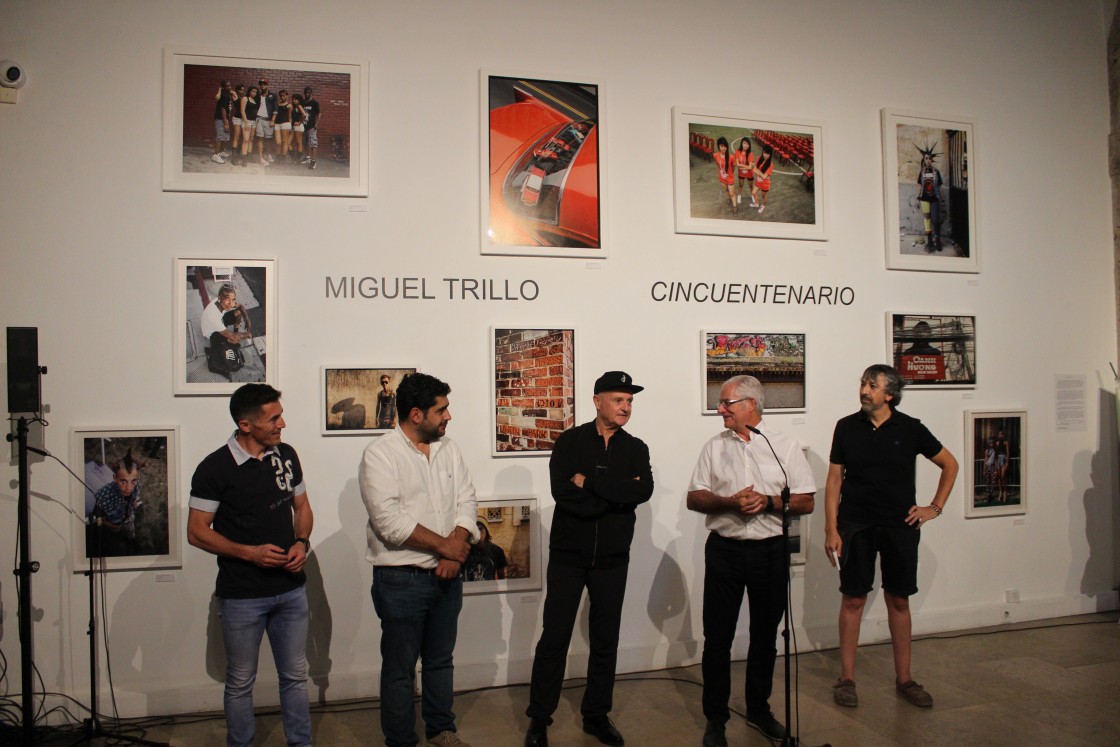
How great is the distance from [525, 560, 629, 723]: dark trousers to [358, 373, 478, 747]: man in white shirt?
18.7 inches

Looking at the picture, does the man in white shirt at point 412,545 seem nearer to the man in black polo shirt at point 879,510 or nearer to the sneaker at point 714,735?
the sneaker at point 714,735

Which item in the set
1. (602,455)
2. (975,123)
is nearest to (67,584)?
(602,455)

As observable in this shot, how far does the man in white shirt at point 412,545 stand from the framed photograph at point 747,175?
2.55 meters

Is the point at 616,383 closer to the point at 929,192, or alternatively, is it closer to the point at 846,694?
the point at 846,694

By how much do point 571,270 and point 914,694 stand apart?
11.1ft

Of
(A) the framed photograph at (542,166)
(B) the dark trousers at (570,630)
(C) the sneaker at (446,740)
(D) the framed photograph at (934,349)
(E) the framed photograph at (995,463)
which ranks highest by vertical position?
(A) the framed photograph at (542,166)

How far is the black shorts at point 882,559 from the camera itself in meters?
4.36

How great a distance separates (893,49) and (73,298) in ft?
20.1

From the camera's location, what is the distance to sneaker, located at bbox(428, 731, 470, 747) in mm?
3734

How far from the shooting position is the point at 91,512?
4.33 metres

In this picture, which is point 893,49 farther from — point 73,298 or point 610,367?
point 73,298

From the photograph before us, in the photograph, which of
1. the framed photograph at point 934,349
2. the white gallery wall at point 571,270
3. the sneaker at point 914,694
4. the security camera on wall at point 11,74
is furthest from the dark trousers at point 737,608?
the security camera on wall at point 11,74

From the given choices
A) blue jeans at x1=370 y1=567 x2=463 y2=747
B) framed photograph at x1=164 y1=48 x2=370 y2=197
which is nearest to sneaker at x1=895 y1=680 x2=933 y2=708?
blue jeans at x1=370 y1=567 x2=463 y2=747

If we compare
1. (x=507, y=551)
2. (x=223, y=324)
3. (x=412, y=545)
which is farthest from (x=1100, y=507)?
(x=223, y=324)
